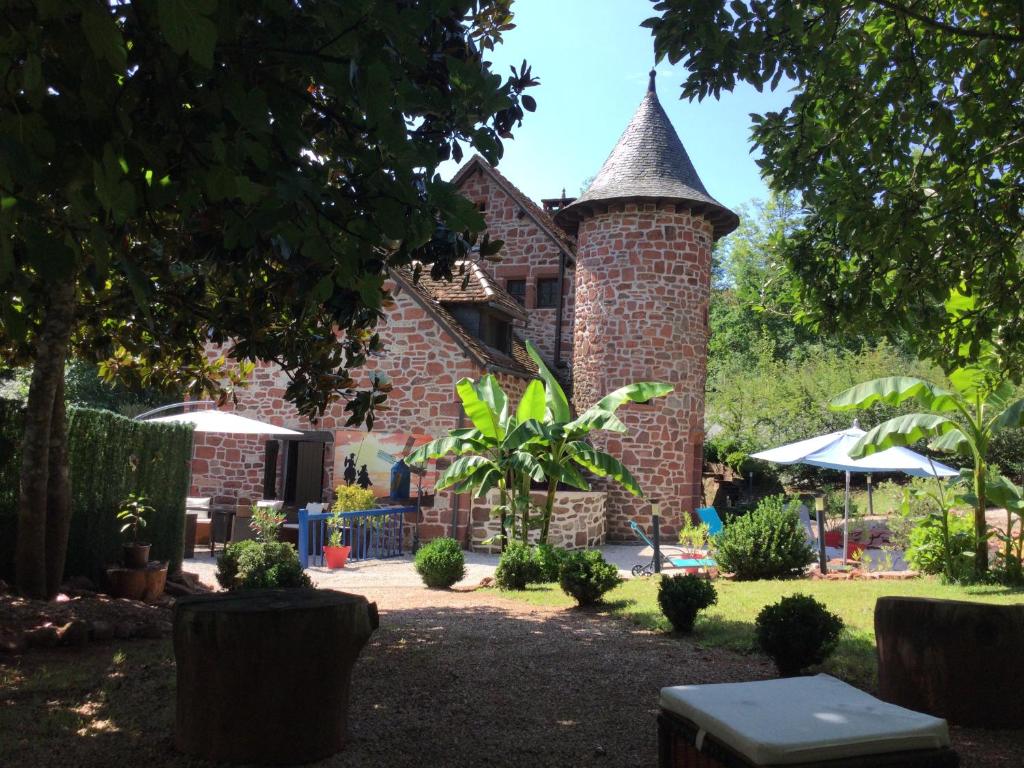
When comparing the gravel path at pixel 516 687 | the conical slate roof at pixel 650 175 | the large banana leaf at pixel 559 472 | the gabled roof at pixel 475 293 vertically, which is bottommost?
the gravel path at pixel 516 687

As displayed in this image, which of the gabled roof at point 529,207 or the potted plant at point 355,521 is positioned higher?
the gabled roof at point 529,207

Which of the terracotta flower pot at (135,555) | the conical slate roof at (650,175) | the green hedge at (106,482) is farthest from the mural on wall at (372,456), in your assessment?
the terracotta flower pot at (135,555)

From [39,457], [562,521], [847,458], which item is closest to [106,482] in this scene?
[39,457]

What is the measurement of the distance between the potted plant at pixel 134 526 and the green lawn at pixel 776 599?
446cm

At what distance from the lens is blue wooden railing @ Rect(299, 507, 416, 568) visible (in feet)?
47.2

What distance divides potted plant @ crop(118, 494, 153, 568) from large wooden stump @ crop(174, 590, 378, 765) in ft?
17.8

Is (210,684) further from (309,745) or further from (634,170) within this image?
(634,170)

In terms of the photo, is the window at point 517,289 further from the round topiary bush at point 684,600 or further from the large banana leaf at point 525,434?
the round topiary bush at point 684,600

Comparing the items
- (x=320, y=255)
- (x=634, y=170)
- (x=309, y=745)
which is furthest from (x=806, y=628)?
(x=634, y=170)

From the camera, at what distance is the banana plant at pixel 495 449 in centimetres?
1252

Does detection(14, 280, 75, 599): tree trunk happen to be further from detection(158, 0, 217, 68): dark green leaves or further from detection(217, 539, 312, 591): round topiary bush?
detection(158, 0, 217, 68): dark green leaves

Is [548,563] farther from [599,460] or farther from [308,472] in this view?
[308,472]

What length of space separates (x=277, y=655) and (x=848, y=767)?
106 inches

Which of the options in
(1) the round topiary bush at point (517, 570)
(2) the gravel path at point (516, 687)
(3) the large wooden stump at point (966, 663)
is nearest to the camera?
(2) the gravel path at point (516, 687)
